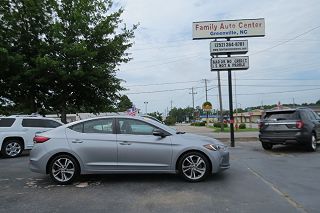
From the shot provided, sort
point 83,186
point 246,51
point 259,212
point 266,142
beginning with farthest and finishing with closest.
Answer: point 246,51 < point 266,142 < point 83,186 < point 259,212

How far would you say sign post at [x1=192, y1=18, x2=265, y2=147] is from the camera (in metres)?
16.5

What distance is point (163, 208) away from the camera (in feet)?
20.0

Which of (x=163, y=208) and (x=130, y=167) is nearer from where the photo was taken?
(x=163, y=208)

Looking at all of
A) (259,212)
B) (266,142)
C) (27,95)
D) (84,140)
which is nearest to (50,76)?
(27,95)

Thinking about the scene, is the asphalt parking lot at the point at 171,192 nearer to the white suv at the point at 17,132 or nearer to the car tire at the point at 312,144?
the car tire at the point at 312,144

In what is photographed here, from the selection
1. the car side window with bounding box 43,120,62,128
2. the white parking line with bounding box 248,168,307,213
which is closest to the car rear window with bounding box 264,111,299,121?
the white parking line with bounding box 248,168,307,213

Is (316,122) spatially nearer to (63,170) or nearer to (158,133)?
(158,133)

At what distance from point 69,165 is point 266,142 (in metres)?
8.58

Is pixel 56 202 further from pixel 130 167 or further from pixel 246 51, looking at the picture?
pixel 246 51

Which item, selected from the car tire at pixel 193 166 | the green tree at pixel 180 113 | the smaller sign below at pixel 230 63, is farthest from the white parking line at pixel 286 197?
the green tree at pixel 180 113

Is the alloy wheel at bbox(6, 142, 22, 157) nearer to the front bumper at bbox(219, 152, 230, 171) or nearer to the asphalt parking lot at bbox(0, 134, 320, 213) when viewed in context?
the asphalt parking lot at bbox(0, 134, 320, 213)

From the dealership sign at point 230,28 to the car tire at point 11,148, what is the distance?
29.6 ft

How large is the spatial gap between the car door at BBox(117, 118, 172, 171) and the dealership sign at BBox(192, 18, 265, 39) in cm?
1000

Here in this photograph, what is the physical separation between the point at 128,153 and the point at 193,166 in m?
1.40
